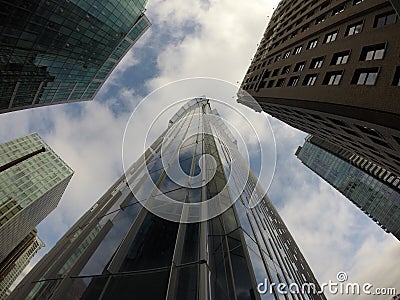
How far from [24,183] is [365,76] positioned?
422 feet

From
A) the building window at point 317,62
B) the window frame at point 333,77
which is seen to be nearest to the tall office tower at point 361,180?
the building window at point 317,62

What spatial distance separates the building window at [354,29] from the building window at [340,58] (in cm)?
187

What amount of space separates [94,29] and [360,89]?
47.8m

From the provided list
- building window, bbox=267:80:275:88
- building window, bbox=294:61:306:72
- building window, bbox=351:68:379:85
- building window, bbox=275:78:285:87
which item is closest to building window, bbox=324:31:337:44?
building window, bbox=294:61:306:72

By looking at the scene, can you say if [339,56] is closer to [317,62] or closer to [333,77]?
[333,77]

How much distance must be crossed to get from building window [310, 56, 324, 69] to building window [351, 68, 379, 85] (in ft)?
19.8

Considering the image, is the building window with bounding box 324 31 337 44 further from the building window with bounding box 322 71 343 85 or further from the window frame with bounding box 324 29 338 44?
the building window with bounding box 322 71 343 85

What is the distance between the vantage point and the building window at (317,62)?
2417 centimetres

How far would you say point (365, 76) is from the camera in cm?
Result: 1742

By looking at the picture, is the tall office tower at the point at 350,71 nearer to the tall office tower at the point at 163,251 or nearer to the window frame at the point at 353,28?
the window frame at the point at 353,28

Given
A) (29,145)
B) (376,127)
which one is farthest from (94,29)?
(29,145)

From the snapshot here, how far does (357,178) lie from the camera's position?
13612cm

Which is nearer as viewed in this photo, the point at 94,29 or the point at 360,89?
the point at 360,89

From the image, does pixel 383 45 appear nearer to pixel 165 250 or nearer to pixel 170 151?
pixel 170 151
